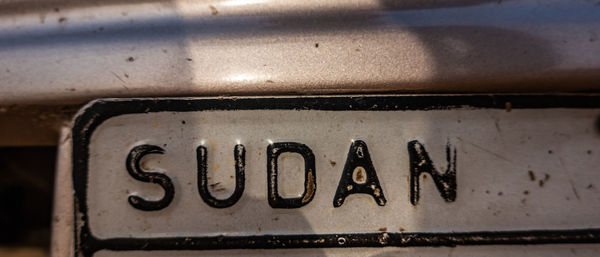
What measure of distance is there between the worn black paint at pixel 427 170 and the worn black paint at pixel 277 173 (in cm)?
17

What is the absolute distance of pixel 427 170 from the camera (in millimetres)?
687

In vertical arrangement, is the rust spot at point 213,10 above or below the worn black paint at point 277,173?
above

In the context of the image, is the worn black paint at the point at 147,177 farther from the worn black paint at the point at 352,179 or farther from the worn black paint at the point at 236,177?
the worn black paint at the point at 352,179

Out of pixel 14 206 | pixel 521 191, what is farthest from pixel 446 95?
pixel 14 206

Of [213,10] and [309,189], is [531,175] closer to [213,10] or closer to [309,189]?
[309,189]

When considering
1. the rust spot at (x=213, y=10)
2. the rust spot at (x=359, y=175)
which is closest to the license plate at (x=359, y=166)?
the rust spot at (x=359, y=175)

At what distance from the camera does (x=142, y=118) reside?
695 millimetres

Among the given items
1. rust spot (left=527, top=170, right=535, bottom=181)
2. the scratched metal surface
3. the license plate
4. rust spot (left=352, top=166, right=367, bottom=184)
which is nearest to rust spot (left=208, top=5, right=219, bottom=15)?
the scratched metal surface

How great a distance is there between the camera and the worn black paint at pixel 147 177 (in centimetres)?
69

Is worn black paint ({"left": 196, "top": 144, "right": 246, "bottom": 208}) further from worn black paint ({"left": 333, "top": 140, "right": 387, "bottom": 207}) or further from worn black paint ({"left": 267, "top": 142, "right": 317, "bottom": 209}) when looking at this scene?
worn black paint ({"left": 333, "top": 140, "right": 387, "bottom": 207})

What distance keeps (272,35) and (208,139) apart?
210 millimetres

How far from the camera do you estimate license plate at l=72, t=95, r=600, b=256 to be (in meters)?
0.69

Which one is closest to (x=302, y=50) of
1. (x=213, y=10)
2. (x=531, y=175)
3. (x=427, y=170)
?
(x=213, y=10)

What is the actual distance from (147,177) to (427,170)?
1.58ft
